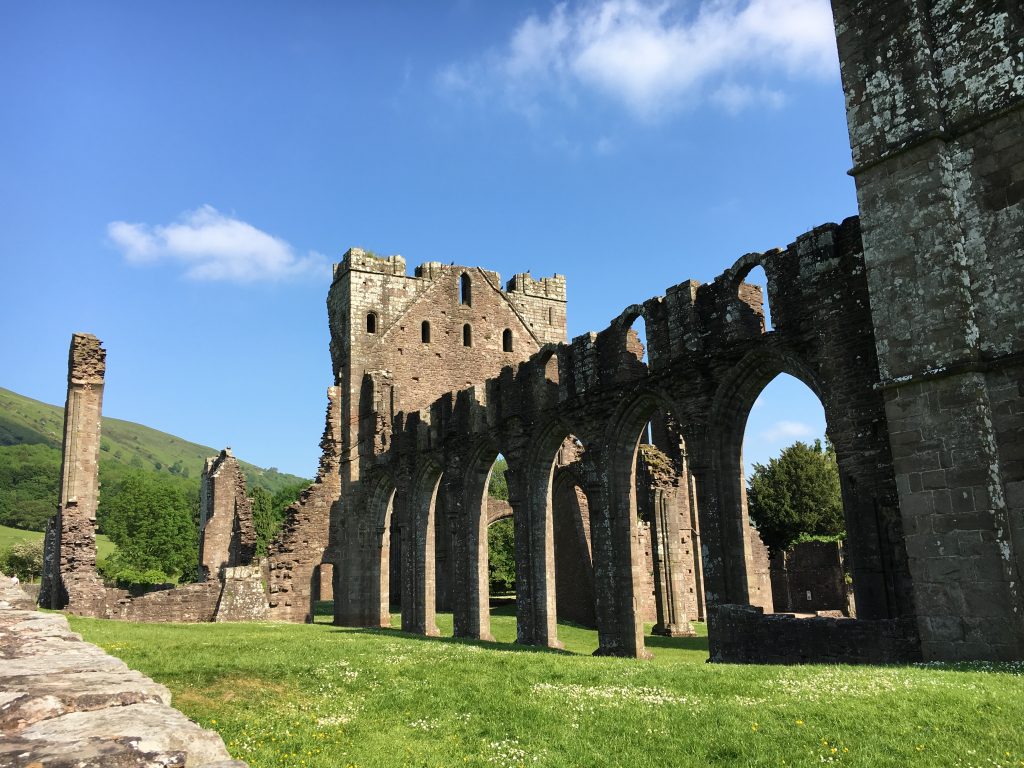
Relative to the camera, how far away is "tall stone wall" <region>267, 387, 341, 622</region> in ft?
88.5

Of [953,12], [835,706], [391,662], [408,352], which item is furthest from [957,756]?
[408,352]

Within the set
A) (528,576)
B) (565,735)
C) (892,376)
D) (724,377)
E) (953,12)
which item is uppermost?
(953,12)

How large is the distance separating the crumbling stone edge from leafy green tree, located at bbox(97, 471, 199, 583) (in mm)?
60901

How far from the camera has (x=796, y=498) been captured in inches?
1640

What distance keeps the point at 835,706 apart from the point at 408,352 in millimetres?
24187

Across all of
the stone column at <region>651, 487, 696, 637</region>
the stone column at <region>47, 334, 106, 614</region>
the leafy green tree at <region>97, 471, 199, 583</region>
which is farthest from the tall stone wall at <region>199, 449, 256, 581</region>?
the leafy green tree at <region>97, 471, 199, 583</region>

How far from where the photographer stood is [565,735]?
6.93 meters

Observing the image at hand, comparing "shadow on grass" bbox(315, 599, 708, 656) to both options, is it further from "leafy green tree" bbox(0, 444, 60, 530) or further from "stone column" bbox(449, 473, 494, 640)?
"leafy green tree" bbox(0, 444, 60, 530)

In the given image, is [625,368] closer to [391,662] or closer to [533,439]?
[533,439]

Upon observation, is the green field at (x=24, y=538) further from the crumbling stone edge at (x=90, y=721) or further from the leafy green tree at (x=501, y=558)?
the crumbling stone edge at (x=90, y=721)

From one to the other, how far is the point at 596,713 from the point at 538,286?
26515 mm

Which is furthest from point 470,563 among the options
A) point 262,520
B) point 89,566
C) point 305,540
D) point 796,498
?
point 262,520

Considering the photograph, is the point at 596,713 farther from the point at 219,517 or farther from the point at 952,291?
the point at 219,517

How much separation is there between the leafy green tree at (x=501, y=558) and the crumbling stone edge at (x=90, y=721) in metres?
36.8
